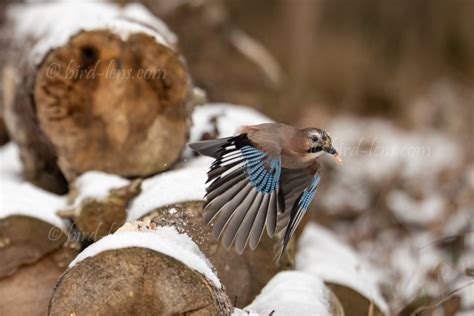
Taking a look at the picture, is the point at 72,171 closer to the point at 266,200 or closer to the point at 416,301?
the point at 266,200

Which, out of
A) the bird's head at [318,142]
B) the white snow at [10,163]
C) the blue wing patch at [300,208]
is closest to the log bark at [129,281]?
the blue wing patch at [300,208]

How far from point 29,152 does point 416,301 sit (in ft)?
6.56

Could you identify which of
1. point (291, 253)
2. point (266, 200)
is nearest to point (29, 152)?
point (291, 253)

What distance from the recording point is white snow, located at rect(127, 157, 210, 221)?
10.3 ft

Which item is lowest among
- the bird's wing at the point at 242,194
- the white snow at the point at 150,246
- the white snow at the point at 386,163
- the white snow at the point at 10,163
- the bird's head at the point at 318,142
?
the white snow at the point at 386,163

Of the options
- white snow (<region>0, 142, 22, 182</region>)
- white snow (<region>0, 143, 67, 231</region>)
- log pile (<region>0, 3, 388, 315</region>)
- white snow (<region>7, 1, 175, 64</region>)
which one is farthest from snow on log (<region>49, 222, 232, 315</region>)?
white snow (<region>0, 142, 22, 182</region>)

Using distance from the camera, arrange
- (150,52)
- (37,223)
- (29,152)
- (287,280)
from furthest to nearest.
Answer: (29,152)
(150,52)
(37,223)
(287,280)

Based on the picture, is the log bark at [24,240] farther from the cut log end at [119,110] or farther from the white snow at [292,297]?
the white snow at [292,297]

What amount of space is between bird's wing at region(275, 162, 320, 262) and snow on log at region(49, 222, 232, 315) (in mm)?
505

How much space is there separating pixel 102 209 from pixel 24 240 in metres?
0.34

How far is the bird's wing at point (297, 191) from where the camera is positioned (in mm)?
2885

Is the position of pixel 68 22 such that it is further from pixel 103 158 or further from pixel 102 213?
pixel 102 213

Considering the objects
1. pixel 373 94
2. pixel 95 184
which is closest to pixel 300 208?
pixel 95 184

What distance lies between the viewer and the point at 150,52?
3.63m
